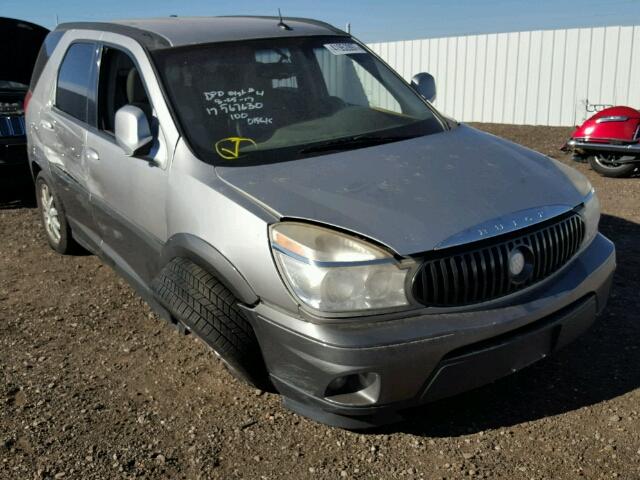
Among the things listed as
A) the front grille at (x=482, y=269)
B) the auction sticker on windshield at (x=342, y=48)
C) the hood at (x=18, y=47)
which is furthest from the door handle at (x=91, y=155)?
the hood at (x=18, y=47)

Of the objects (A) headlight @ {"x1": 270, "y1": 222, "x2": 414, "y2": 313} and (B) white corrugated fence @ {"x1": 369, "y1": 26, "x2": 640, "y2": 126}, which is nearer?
(A) headlight @ {"x1": 270, "y1": 222, "x2": 414, "y2": 313}

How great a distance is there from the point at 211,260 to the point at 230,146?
2.27 feet

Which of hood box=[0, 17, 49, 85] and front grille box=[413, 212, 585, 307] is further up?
hood box=[0, 17, 49, 85]

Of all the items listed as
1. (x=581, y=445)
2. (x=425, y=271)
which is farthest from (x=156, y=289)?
(x=581, y=445)

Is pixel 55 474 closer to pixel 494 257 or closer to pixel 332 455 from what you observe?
pixel 332 455

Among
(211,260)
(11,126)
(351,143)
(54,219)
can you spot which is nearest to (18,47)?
(11,126)

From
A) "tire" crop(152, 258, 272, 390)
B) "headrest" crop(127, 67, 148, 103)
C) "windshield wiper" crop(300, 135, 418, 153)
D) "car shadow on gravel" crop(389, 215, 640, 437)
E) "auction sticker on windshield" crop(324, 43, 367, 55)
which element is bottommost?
"car shadow on gravel" crop(389, 215, 640, 437)

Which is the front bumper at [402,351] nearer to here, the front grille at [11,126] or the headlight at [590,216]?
the headlight at [590,216]

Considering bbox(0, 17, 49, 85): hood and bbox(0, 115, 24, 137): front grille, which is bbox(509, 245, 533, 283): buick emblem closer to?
bbox(0, 115, 24, 137): front grille

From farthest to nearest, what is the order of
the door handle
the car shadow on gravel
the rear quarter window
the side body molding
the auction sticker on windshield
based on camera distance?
the rear quarter window
the auction sticker on windshield
the door handle
the car shadow on gravel
the side body molding

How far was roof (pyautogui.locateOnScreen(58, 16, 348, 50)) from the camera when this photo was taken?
3.70 m

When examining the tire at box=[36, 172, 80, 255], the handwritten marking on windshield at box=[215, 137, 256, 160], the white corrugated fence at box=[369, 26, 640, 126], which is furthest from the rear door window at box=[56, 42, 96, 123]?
the white corrugated fence at box=[369, 26, 640, 126]

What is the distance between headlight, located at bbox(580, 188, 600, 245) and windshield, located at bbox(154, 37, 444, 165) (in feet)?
3.14

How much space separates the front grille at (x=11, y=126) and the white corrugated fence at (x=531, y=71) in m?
8.81
